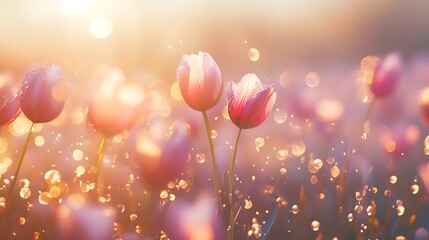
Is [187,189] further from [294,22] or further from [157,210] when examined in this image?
[294,22]

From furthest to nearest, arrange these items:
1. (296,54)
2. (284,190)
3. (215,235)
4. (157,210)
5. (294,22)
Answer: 1. (294,22)
2. (296,54)
3. (284,190)
4. (157,210)
5. (215,235)

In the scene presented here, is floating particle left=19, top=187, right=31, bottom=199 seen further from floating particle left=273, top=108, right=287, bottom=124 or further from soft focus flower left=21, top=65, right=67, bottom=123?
floating particle left=273, top=108, right=287, bottom=124

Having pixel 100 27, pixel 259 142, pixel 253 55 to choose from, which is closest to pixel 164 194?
pixel 259 142

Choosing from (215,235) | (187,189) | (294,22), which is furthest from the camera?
(294,22)

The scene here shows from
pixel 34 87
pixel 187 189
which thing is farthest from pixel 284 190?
pixel 34 87

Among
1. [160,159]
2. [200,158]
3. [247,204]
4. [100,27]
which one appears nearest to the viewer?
[160,159]

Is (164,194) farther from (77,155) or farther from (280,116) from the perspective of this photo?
(280,116)

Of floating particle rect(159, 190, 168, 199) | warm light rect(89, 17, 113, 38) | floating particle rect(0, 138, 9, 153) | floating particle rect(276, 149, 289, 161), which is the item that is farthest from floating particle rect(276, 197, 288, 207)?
warm light rect(89, 17, 113, 38)
